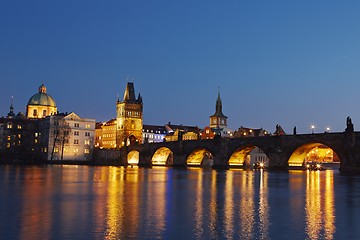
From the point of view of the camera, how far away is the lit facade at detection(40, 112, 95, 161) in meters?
131

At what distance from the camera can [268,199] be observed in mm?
27328

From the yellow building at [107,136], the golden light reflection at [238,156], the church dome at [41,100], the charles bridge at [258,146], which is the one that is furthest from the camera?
the yellow building at [107,136]

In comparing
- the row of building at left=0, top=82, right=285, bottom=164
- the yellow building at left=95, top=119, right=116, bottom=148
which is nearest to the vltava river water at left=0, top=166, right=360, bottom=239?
the row of building at left=0, top=82, right=285, bottom=164

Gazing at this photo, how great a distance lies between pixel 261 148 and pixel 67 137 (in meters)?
67.2

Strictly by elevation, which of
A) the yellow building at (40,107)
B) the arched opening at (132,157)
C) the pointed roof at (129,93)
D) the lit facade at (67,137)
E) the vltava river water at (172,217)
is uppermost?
the pointed roof at (129,93)

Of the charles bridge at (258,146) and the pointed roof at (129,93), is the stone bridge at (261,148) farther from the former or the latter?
the pointed roof at (129,93)

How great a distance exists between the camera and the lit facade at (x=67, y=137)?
429ft

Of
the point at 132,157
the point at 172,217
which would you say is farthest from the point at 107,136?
the point at 172,217

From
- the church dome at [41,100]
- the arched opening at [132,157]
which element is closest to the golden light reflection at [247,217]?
the arched opening at [132,157]

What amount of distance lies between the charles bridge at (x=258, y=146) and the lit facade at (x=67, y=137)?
10.5 meters

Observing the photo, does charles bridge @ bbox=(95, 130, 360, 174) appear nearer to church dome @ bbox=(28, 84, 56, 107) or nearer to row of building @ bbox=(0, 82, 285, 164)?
row of building @ bbox=(0, 82, 285, 164)

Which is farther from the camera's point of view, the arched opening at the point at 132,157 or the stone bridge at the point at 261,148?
the arched opening at the point at 132,157

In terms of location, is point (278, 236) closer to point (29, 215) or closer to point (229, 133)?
point (29, 215)

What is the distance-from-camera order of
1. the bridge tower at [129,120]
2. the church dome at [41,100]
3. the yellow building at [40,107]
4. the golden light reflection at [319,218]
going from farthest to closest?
1. the bridge tower at [129,120]
2. the church dome at [41,100]
3. the yellow building at [40,107]
4. the golden light reflection at [319,218]
